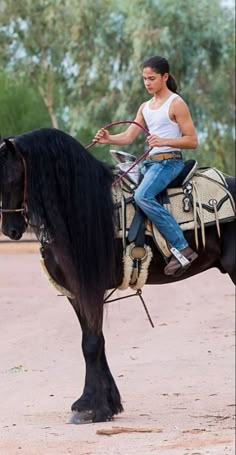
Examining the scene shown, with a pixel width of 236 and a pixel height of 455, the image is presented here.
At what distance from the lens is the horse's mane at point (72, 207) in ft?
23.2

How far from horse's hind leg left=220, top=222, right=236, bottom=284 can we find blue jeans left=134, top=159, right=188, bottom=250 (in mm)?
425

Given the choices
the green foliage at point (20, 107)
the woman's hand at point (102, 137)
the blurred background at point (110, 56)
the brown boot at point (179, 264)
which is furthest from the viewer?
the blurred background at point (110, 56)

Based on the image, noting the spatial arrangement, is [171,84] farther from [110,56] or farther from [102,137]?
[110,56]

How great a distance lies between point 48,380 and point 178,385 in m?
1.06

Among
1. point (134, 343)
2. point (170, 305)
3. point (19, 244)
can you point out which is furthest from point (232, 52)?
point (134, 343)

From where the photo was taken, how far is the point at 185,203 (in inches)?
296

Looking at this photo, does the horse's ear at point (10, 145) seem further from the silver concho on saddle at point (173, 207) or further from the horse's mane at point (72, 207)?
the silver concho on saddle at point (173, 207)

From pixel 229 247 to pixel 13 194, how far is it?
5.34ft

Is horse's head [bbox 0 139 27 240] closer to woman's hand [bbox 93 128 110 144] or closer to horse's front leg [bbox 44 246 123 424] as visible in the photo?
horse's front leg [bbox 44 246 123 424]

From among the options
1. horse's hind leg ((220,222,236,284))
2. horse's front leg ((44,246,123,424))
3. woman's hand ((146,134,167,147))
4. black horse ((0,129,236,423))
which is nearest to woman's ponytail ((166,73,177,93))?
woman's hand ((146,134,167,147))

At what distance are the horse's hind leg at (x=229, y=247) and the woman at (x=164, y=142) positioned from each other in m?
0.32

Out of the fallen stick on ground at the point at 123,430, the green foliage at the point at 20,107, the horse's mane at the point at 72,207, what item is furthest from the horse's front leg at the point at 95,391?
the green foliage at the point at 20,107

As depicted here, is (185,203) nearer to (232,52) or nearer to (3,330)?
(3,330)

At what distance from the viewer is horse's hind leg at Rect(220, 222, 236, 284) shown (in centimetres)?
766
